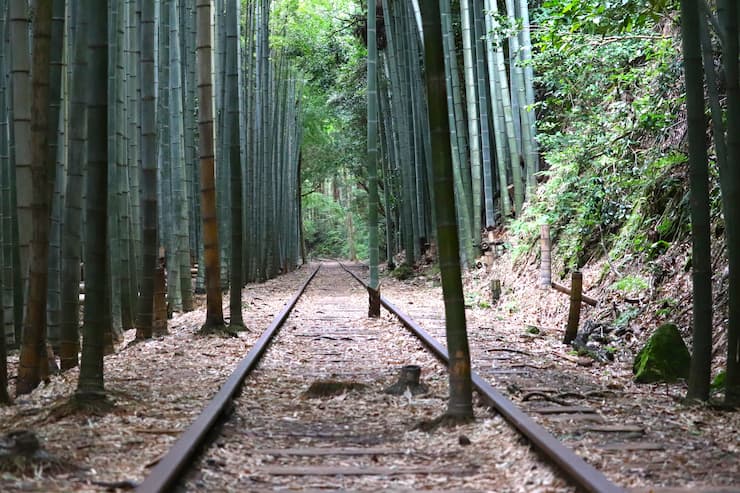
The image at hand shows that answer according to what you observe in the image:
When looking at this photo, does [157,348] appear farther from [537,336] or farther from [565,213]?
[565,213]

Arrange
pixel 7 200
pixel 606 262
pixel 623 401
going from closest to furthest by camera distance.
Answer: pixel 623 401, pixel 7 200, pixel 606 262

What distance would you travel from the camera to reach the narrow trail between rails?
3.35 metres

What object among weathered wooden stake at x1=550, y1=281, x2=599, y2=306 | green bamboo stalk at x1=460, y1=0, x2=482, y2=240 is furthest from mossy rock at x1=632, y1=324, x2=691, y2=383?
green bamboo stalk at x1=460, y1=0, x2=482, y2=240

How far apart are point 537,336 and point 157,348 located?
363cm

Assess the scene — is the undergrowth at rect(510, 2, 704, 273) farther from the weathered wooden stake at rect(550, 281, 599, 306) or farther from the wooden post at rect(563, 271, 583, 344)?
the wooden post at rect(563, 271, 583, 344)

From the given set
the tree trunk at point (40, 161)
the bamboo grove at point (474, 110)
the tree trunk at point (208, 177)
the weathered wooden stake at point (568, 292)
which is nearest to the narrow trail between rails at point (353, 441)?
the tree trunk at point (40, 161)

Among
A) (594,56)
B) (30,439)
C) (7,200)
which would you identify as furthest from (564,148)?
(30,439)

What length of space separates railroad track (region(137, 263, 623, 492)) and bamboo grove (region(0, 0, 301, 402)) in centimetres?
106

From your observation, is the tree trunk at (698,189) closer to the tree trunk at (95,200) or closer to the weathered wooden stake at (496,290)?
the tree trunk at (95,200)

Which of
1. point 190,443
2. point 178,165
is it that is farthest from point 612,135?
point 190,443

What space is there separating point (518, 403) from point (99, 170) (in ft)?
9.00

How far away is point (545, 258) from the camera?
9852mm

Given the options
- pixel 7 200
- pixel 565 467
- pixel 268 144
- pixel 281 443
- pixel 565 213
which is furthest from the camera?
pixel 268 144

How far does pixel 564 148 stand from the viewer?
10672 millimetres
